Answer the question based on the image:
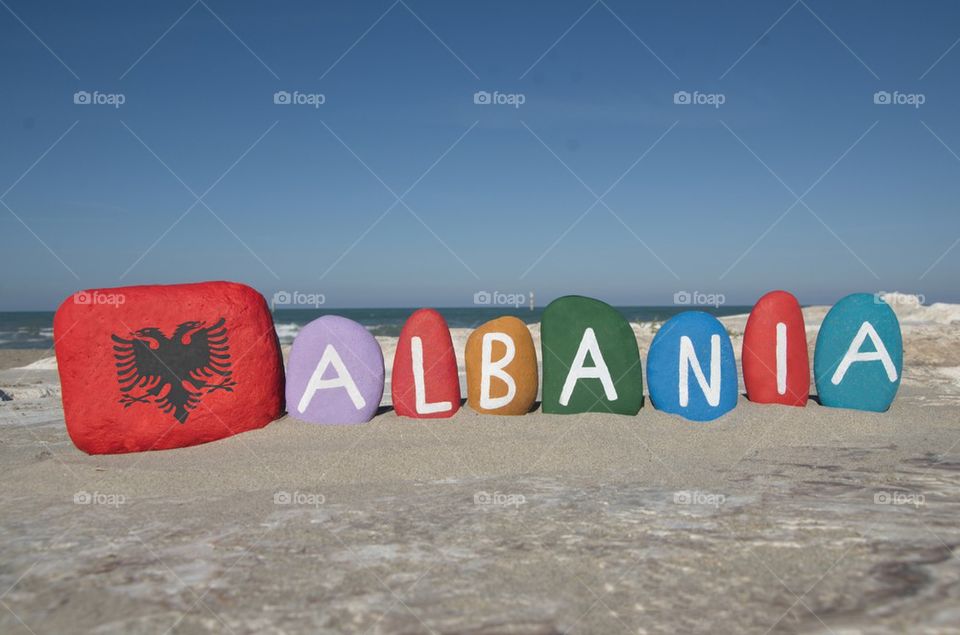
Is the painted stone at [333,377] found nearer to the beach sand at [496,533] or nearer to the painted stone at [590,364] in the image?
the beach sand at [496,533]

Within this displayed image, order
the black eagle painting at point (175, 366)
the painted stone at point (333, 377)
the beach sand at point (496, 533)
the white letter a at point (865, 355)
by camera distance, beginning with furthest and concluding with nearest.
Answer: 1. the white letter a at point (865, 355)
2. the painted stone at point (333, 377)
3. the black eagle painting at point (175, 366)
4. the beach sand at point (496, 533)

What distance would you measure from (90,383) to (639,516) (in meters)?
4.59

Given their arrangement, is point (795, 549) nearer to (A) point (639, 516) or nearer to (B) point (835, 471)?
(A) point (639, 516)

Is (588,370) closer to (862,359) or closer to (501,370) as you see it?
(501,370)

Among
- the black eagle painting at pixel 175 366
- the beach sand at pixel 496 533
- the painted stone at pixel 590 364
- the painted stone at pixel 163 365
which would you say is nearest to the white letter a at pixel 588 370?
the painted stone at pixel 590 364

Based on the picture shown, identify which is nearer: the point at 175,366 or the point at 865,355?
the point at 175,366

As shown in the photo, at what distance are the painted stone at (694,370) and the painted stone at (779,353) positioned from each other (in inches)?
15.6

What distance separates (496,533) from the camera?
314cm

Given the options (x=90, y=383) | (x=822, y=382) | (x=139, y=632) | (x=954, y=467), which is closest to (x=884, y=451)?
(x=954, y=467)

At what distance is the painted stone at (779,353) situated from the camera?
6602 millimetres

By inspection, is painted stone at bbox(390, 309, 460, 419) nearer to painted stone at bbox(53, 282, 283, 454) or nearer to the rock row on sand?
the rock row on sand

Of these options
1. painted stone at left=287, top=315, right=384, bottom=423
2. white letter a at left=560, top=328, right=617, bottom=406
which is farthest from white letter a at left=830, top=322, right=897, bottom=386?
painted stone at left=287, top=315, right=384, bottom=423

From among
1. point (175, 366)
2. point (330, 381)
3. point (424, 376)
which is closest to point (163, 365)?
point (175, 366)

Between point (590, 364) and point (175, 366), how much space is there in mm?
3616
